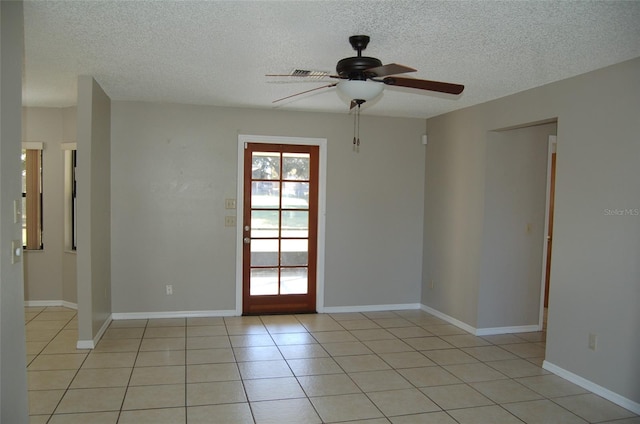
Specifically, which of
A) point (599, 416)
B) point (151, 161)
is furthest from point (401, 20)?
point (151, 161)

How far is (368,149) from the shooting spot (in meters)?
5.73

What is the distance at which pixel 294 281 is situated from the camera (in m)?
5.66

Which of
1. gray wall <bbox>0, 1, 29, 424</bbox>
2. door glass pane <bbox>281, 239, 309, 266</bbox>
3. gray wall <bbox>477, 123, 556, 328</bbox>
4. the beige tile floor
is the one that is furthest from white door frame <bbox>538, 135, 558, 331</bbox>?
gray wall <bbox>0, 1, 29, 424</bbox>

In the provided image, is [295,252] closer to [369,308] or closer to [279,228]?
[279,228]

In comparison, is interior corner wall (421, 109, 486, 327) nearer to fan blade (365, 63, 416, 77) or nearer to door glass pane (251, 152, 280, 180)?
door glass pane (251, 152, 280, 180)

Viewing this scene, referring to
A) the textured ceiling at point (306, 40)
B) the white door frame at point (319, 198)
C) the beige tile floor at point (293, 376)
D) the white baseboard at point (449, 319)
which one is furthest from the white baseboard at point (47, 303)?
the white baseboard at point (449, 319)

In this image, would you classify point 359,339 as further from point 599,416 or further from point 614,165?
point 614,165

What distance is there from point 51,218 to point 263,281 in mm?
2803

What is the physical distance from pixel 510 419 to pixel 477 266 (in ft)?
6.68

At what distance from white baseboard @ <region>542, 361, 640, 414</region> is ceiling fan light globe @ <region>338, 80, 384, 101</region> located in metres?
2.81

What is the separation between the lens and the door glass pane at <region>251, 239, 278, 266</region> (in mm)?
5516

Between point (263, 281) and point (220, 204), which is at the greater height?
point (220, 204)

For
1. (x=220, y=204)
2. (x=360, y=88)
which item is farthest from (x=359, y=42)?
(x=220, y=204)

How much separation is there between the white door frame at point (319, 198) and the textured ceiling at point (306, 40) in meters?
1.04
